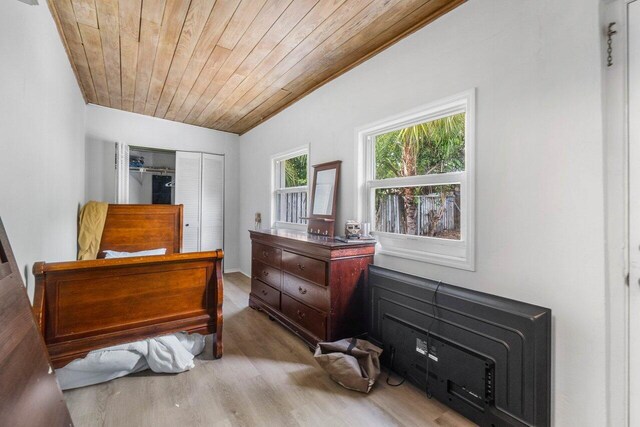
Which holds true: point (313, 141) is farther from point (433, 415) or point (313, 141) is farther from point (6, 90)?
point (433, 415)

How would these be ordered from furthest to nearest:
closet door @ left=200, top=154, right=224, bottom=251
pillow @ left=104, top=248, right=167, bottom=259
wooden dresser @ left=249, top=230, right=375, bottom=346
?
1. closet door @ left=200, top=154, right=224, bottom=251
2. pillow @ left=104, top=248, right=167, bottom=259
3. wooden dresser @ left=249, top=230, right=375, bottom=346

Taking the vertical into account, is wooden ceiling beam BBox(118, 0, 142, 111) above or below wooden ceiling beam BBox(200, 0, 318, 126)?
above

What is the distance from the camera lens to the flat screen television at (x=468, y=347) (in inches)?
54.6

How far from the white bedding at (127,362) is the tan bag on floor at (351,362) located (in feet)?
3.24

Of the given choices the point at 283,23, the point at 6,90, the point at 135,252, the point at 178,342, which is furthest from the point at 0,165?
the point at 135,252

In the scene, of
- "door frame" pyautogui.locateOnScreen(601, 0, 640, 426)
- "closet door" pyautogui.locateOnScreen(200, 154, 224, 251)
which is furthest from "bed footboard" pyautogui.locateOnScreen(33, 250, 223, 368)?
"closet door" pyautogui.locateOnScreen(200, 154, 224, 251)

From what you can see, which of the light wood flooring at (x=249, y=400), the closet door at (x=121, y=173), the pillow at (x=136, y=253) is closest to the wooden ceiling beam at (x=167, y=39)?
the closet door at (x=121, y=173)

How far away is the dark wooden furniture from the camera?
3.03ft

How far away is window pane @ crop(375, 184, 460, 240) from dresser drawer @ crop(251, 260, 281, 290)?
45.5 inches

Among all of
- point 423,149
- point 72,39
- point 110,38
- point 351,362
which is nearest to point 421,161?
point 423,149

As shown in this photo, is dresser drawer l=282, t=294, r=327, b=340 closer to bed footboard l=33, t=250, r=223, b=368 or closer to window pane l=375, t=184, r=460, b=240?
bed footboard l=33, t=250, r=223, b=368

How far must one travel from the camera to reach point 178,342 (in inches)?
85.7

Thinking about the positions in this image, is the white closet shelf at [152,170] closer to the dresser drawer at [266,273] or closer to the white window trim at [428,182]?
the dresser drawer at [266,273]

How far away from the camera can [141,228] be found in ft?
11.4
